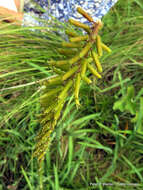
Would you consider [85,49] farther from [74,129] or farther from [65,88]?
[74,129]

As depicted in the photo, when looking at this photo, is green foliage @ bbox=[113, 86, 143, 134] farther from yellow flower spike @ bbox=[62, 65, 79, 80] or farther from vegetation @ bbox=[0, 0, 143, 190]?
yellow flower spike @ bbox=[62, 65, 79, 80]

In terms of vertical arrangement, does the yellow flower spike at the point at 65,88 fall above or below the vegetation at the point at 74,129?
above

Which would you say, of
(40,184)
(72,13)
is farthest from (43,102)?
(72,13)

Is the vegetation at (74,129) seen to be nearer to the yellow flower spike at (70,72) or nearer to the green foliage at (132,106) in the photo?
the green foliage at (132,106)

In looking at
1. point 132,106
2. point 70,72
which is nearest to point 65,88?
point 70,72

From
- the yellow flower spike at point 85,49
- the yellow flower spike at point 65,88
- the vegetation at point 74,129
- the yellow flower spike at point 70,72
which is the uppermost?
the yellow flower spike at point 85,49

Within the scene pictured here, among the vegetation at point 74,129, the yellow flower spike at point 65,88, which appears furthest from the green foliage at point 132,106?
the yellow flower spike at point 65,88

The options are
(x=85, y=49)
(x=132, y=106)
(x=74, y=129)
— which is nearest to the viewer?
(x=85, y=49)

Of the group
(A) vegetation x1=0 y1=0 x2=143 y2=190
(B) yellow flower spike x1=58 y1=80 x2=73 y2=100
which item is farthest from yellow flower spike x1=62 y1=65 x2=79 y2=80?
(A) vegetation x1=0 y1=0 x2=143 y2=190

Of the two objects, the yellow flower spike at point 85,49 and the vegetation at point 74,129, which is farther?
the vegetation at point 74,129

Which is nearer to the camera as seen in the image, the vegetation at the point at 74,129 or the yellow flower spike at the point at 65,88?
the yellow flower spike at the point at 65,88
